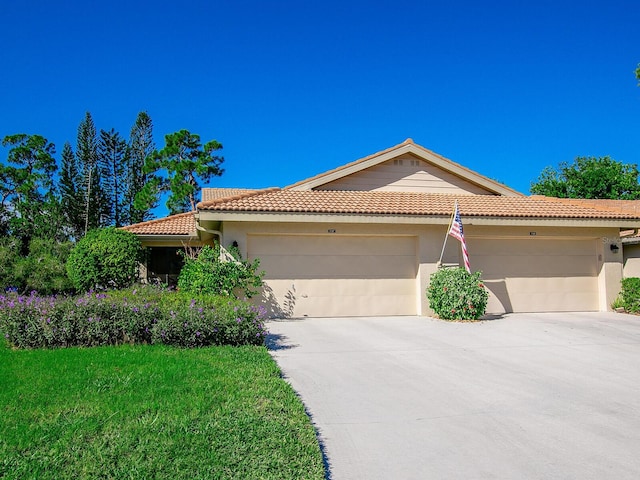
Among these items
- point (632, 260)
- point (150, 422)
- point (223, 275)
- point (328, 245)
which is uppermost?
A: point (328, 245)

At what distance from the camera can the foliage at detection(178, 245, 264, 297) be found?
460 inches

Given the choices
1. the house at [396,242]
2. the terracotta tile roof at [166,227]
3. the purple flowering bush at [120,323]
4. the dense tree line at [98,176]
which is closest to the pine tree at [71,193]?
the dense tree line at [98,176]

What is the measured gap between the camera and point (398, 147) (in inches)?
599

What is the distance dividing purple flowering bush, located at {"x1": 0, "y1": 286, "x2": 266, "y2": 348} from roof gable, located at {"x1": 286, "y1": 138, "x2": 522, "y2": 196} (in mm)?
7569

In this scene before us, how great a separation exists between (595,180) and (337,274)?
101 feet

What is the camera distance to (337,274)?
13109 mm

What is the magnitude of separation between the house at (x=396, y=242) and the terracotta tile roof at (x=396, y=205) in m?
0.03

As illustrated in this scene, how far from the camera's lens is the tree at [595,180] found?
3550cm

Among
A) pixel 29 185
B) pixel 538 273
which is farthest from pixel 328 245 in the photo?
pixel 29 185

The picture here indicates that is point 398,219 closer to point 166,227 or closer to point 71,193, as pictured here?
point 166,227

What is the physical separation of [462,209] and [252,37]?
892 centimetres

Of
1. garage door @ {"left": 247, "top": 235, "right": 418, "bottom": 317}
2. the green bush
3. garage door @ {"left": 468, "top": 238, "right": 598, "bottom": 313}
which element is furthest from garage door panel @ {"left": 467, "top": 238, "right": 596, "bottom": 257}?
garage door @ {"left": 247, "top": 235, "right": 418, "bottom": 317}

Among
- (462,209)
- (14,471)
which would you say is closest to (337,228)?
(462,209)

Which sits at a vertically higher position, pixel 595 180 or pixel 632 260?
pixel 595 180
